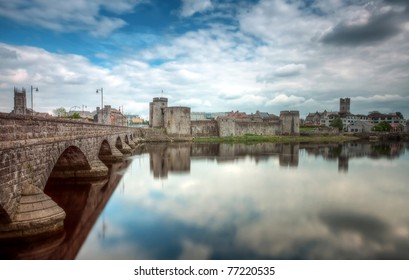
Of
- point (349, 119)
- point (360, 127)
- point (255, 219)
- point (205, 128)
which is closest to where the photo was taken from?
point (255, 219)

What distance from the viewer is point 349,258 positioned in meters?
7.53

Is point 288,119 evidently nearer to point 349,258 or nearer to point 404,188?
point 404,188

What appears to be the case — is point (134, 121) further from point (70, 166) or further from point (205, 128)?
point (70, 166)

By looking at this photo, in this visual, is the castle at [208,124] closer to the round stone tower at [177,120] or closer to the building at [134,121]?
the round stone tower at [177,120]

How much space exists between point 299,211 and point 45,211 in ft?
27.7

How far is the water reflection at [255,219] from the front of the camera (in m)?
7.83

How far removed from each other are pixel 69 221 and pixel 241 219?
557 cm

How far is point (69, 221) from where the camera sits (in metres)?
9.45

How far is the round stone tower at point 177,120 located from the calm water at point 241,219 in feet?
117

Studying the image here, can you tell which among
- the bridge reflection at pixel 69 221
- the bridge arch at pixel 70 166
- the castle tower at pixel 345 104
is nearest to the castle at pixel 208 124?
the bridge reflection at pixel 69 221

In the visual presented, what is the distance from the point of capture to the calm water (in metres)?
7.81

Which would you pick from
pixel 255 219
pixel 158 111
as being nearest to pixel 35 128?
pixel 255 219

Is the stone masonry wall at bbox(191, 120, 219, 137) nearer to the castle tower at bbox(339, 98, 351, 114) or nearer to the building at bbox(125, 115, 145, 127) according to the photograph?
the building at bbox(125, 115, 145, 127)

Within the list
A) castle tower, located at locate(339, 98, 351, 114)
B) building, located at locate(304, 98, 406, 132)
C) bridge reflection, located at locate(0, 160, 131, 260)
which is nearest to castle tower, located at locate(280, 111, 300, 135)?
building, located at locate(304, 98, 406, 132)
